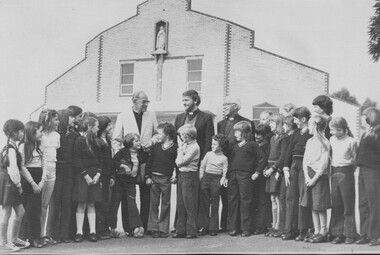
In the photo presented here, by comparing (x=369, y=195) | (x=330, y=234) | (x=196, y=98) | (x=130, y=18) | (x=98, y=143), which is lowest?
(x=330, y=234)

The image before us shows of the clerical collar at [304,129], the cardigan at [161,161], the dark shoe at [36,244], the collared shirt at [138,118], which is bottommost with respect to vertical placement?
the dark shoe at [36,244]

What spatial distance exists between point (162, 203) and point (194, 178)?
354 millimetres

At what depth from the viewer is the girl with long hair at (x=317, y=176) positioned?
3.80m

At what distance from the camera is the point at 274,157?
4.33 metres

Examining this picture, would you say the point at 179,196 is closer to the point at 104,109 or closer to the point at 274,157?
the point at 274,157

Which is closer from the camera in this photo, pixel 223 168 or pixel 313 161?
pixel 313 161

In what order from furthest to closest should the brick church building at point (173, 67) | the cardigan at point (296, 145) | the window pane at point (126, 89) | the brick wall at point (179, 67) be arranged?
1. the window pane at point (126, 89)
2. the brick church building at point (173, 67)
3. the brick wall at point (179, 67)
4. the cardigan at point (296, 145)

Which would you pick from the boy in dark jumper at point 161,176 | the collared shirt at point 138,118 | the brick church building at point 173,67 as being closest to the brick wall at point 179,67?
the brick church building at point 173,67

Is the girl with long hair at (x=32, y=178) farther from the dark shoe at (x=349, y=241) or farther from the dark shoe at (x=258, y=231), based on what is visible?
the dark shoe at (x=349, y=241)

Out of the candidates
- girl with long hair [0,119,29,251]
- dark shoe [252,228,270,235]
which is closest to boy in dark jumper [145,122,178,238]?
dark shoe [252,228,270,235]

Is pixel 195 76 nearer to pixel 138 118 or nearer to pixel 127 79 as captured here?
pixel 127 79

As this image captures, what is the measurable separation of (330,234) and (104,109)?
814 cm

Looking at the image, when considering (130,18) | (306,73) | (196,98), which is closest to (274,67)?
(306,73)

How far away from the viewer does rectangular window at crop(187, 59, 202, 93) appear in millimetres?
11836
